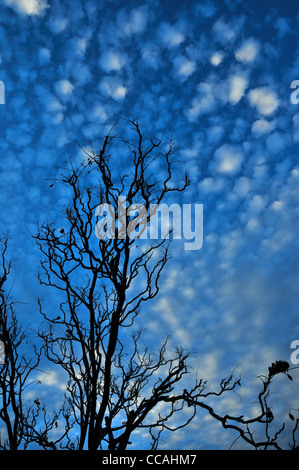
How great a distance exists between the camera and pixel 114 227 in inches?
251

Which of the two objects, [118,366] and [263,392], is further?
[118,366]

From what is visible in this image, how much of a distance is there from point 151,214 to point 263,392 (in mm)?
3856

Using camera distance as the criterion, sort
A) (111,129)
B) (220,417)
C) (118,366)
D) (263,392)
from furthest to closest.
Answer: (118,366)
(111,129)
(263,392)
(220,417)
